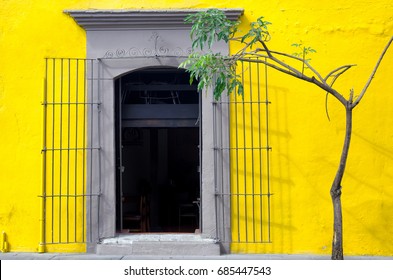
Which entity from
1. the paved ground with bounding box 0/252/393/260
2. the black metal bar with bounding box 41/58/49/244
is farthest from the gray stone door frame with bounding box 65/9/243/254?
the black metal bar with bounding box 41/58/49/244

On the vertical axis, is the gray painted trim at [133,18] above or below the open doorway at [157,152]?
above

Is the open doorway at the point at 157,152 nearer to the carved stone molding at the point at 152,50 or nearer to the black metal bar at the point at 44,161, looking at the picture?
the carved stone molding at the point at 152,50

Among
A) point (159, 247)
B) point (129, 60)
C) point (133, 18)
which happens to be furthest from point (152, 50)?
point (159, 247)

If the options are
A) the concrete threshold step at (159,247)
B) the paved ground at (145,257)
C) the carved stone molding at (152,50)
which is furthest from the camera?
the carved stone molding at (152,50)

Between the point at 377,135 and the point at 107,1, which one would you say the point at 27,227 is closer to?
the point at 107,1

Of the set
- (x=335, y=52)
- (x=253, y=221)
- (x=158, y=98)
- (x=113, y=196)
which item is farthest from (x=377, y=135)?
(x=113, y=196)

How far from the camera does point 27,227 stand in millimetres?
7914

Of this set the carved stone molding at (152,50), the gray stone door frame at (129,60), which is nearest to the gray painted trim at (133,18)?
the gray stone door frame at (129,60)

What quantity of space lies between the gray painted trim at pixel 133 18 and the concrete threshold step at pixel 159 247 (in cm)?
350

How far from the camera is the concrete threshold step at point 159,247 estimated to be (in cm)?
758

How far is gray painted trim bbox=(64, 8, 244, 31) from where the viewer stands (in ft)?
25.7

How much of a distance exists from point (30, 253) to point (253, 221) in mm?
3652

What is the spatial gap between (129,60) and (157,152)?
216 inches

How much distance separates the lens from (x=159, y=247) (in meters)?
7.66
